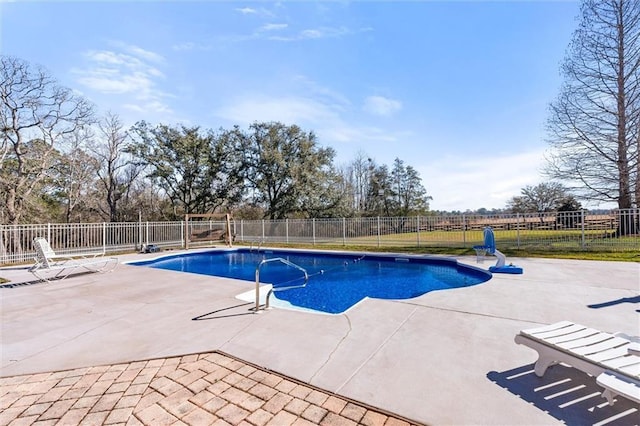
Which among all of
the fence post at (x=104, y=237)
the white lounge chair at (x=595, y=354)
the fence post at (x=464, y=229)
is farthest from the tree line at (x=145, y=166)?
the white lounge chair at (x=595, y=354)

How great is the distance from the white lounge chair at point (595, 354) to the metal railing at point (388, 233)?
33.2 ft

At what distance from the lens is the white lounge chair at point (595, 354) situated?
1.87m

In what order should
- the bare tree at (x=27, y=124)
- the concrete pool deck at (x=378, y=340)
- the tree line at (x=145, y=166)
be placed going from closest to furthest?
the concrete pool deck at (x=378, y=340)
the bare tree at (x=27, y=124)
the tree line at (x=145, y=166)

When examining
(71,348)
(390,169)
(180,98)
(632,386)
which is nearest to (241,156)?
(180,98)

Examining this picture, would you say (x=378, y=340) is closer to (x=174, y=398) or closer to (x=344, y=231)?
(x=174, y=398)

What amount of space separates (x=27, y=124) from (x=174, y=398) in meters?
19.1

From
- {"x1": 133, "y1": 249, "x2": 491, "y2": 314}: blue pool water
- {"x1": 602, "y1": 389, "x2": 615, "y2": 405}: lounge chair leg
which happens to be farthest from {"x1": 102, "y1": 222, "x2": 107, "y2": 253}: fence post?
{"x1": 602, "y1": 389, "x2": 615, "y2": 405}: lounge chair leg

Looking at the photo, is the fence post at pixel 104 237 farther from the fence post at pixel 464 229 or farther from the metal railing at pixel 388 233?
the fence post at pixel 464 229

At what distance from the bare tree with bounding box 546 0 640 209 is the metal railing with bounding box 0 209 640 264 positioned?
4747 millimetres

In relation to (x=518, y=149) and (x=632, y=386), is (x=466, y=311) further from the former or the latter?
(x=518, y=149)

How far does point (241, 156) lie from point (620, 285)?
20574mm

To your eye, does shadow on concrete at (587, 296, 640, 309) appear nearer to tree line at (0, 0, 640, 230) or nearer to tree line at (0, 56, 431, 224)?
tree line at (0, 0, 640, 230)

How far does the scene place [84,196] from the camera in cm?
1855

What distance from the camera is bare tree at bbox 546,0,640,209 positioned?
1262cm
